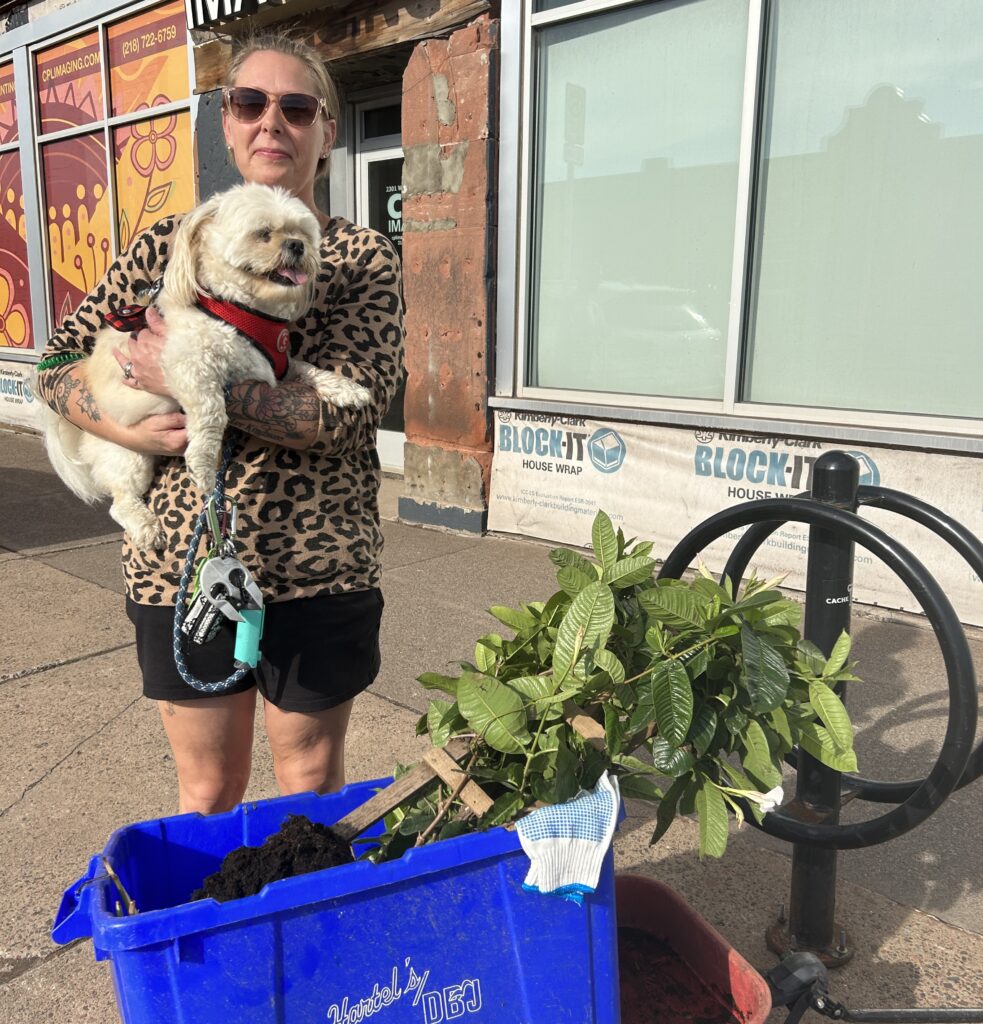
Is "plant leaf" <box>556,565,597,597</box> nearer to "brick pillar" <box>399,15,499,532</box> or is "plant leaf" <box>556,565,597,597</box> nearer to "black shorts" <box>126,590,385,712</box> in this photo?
"black shorts" <box>126,590,385,712</box>

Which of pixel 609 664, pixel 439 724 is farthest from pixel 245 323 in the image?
pixel 609 664

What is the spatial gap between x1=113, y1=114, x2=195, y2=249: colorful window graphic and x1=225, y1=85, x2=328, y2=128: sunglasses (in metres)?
7.35

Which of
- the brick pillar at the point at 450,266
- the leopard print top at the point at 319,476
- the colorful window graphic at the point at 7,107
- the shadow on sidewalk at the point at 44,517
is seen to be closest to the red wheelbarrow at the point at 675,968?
the leopard print top at the point at 319,476

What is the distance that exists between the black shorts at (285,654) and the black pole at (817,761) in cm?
100

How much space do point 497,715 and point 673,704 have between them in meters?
0.27

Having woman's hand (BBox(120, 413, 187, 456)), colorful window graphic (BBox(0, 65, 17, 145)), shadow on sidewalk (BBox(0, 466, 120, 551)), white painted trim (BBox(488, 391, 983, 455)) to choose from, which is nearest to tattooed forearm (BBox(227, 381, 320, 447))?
woman's hand (BBox(120, 413, 187, 456))

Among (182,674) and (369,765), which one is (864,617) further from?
(182,674)

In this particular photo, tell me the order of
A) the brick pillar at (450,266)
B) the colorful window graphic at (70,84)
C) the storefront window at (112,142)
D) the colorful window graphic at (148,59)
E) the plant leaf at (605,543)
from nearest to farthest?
1. the plant leaf at (605,543)
2. the brick pillar at (450,266)
3. the colorful window graphic at (148,59)
4. the storefront window at (112,142)
5. the colorful window graphic at (70,84)

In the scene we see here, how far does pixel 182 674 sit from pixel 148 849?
0.38 meters

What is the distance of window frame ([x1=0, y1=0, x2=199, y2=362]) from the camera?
907cm

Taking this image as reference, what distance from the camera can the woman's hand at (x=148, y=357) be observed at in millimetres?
1899

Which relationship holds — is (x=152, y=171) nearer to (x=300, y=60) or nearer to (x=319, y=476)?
(x=300, y=60)

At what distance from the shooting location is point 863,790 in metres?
2.18

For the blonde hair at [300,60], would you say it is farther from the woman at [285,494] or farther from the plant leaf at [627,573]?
the plant leaf at [627,573]
